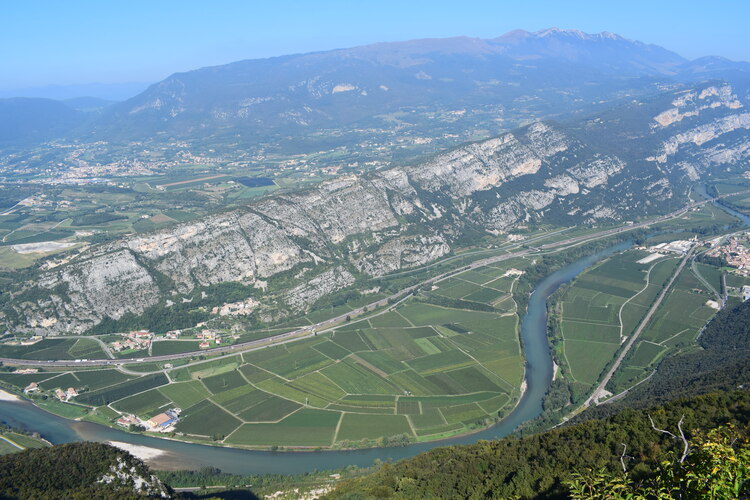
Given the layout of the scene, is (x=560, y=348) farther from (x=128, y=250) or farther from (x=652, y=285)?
(x=128, y=250)

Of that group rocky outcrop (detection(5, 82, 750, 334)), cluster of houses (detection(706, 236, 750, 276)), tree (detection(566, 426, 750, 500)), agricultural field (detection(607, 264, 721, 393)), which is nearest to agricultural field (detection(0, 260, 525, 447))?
rocky outcrop (detection(5, 82, 750, 334))

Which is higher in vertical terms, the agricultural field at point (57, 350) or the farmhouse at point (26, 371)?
the agricultural field at point (57, 350)

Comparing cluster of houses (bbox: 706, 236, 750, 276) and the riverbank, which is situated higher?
cluster of houses (bbox: 706, 236, 750, 276)

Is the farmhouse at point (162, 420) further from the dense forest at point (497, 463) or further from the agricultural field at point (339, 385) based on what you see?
the dense forest at point (497, 463)

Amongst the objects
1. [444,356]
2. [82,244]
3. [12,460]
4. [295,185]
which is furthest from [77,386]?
[295,185]

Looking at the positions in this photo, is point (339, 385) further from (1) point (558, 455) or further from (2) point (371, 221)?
(2) point (371, 221)

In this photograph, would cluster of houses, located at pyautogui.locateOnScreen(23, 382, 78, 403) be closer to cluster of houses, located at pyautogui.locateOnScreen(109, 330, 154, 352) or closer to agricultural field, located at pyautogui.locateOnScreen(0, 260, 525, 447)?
agricultural field, located at pyautogui.locateOnScreen(0, 260, 525, 447)

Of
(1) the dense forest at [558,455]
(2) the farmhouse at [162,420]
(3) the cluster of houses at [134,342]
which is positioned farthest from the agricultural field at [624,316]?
(3) the cluster of houses at [134,342]
